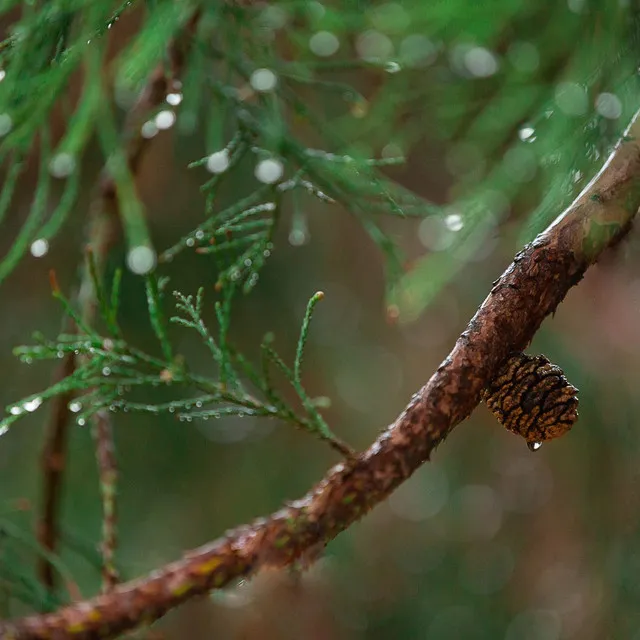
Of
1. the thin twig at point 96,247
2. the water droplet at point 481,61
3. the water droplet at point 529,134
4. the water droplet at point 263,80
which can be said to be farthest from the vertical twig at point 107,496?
the water droplet at point 481,61

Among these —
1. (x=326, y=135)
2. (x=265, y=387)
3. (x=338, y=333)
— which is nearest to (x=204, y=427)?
(x=338, y=333)

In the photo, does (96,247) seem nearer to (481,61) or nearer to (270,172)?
(270,172)

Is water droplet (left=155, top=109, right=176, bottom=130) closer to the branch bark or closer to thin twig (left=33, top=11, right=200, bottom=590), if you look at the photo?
thin twig (left=33, top=11, right=200, bottom=590)

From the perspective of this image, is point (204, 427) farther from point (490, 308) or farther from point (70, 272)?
point (490, 308)

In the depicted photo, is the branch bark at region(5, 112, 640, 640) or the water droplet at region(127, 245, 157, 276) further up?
the water droplet at region(127, 245, 157, 276)

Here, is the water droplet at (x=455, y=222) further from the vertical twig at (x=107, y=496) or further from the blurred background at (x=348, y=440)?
the blurred background at (x=348, y=440)

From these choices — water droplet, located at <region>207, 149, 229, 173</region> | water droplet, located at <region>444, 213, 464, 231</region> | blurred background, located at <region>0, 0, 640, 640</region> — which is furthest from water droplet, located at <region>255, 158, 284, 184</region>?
blurred background, located at <region>0, 0, 640, 640</region>
